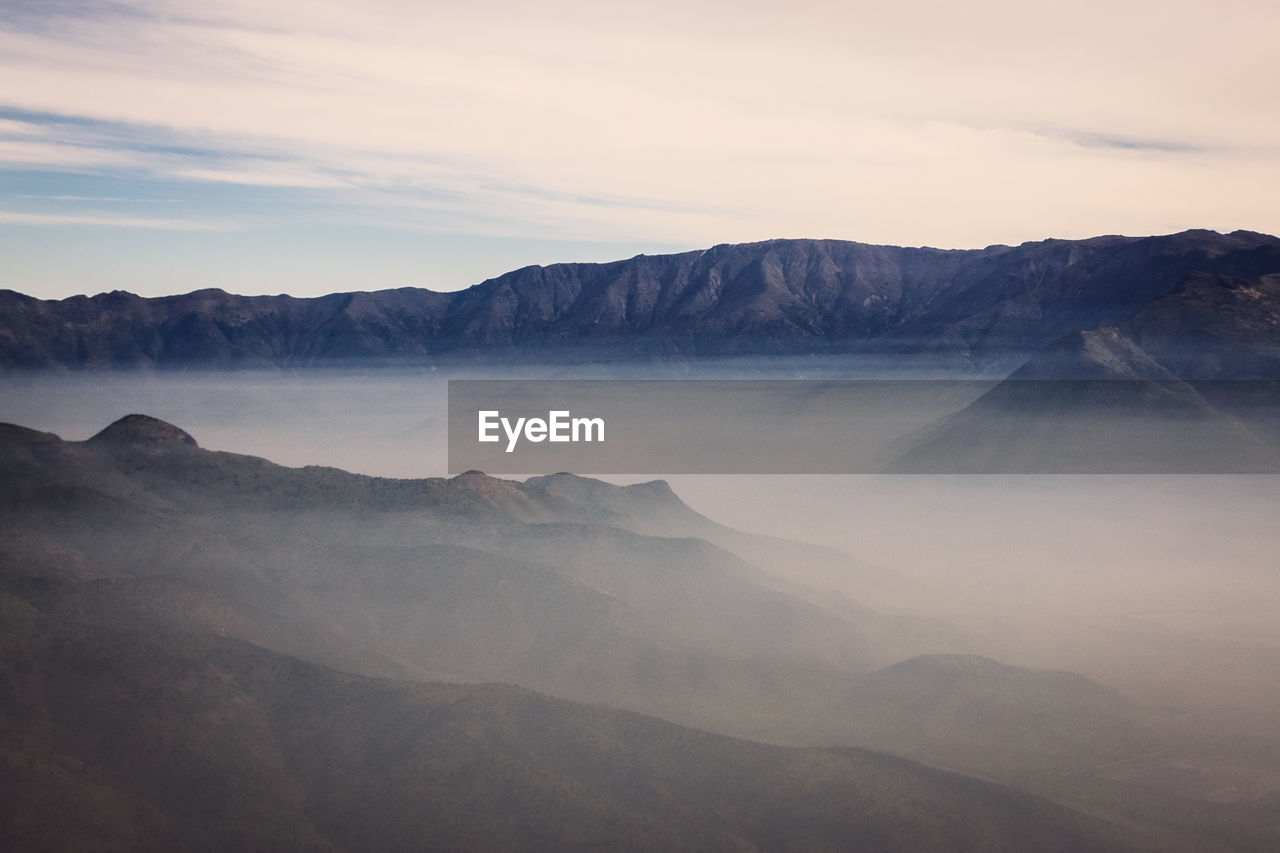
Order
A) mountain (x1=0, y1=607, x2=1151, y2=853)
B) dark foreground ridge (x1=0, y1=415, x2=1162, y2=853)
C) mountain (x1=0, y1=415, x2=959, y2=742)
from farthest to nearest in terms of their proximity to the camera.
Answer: mountain (x1=0, y1=415, x2=959, y2=742) → dark foreground ridge (x1=0, y1=415, x2=1162, y2=853) → mountain (x1=0, y1=607, x2=1151, y2=853)

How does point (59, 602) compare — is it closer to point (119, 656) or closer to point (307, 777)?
point (119, 656)

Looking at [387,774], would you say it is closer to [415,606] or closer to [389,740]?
[389,740]

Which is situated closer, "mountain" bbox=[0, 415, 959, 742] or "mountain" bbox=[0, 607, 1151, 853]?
"mountain" bbox=[0, 607, 1151, 853]

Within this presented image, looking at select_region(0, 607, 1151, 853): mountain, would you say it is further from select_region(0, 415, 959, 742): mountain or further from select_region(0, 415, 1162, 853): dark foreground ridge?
select_region(0, 415, 959, 742): mountain

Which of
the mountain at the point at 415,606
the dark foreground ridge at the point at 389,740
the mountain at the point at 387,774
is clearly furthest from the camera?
the mountain at the point at 415,606

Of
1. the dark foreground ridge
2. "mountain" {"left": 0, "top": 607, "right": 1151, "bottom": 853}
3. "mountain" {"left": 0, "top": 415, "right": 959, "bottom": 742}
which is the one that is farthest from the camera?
"mountain" {"left": 0, "top": 415, "right": 959, "bottom": 742}

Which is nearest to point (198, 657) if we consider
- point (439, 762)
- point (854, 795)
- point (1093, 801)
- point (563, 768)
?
point (439, 762)

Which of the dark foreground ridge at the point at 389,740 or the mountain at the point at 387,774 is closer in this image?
the mountain at the point at 387,774

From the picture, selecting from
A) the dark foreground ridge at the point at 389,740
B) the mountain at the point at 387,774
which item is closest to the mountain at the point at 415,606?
the dark foreground ridge at the point at 389,740

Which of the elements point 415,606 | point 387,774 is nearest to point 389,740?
point 387,774

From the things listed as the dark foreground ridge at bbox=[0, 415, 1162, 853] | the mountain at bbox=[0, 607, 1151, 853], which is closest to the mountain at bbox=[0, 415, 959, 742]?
the dark foreground ridge at bbox=[0, 415, 1162, 853]

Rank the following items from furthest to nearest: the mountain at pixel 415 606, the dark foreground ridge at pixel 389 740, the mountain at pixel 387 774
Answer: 1. the mountain at pixel 415 606
2. the dark foreground ridge at pixel 389 740
3. the mountain at pixel 387 774

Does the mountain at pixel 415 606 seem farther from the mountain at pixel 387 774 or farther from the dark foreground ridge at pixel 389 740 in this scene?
the mountain at pixel 387 774

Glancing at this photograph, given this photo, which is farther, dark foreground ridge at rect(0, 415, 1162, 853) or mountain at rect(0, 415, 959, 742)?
mountain at rect(0, 415, 959, 742)
